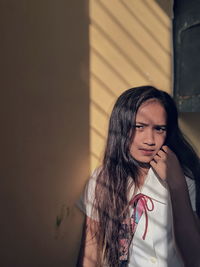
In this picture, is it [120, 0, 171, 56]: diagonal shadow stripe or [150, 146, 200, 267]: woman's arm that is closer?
[150, 146, 200, 267]: woman's arm

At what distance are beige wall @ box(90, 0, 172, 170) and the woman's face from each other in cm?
15

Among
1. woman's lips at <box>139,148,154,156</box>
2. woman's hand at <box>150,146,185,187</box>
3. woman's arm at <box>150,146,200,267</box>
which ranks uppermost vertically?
woman's lips at <box>139,148,154,156</box>

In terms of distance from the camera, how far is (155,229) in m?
1.30

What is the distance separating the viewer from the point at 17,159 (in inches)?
48.4

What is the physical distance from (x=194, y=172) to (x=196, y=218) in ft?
0.64

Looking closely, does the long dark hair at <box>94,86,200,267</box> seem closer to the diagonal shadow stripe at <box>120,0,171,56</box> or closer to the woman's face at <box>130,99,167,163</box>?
the woman's face at <box>130,99,167,163</box>

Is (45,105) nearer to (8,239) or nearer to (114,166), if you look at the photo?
(114,166)

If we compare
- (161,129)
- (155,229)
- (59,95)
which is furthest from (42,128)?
(155,229)

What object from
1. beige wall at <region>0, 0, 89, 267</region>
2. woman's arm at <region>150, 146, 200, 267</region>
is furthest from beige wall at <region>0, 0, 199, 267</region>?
woman's arm at <region>150, 146, 200, 267</region>

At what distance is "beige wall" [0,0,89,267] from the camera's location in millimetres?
1214

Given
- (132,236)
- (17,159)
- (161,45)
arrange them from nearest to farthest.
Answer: (17,159) < (132,236) < (161,45)

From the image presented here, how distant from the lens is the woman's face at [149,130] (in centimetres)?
129

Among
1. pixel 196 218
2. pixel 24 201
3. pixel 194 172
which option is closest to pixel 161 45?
pixel 194 172

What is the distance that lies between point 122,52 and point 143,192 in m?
0.57
